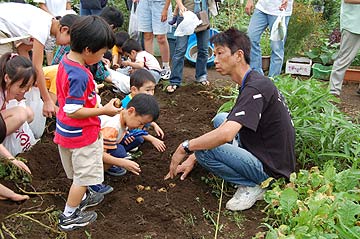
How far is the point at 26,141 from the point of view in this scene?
3834 millimetres

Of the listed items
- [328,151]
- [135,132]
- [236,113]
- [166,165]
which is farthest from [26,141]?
[328,151]

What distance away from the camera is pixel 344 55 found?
550cm

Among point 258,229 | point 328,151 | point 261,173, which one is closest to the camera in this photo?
point 258,229

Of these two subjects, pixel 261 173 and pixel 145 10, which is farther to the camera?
pixel 145 10

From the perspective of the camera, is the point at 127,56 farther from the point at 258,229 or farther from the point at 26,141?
the point at 258,229

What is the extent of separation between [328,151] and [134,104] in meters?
1.59

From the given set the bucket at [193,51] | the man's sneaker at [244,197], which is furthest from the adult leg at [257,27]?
the man's sneaker at [244,197]

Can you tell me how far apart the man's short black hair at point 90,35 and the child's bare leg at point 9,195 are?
105 centimetres

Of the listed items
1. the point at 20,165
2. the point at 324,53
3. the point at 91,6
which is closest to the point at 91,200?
the point at 20,165

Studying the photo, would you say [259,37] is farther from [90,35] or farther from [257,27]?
[90,35]

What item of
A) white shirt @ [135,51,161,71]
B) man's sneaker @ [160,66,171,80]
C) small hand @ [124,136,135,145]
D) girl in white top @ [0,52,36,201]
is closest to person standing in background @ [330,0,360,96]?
man's sneaker @ [160,66,171,80]

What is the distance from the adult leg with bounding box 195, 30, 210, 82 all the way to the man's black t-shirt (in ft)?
8.10

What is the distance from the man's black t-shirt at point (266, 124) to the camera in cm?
303

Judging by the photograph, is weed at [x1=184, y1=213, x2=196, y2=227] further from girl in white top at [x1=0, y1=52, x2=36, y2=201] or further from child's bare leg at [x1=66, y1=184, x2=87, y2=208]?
girl in white top at [x1=0, y1=52, x2=36, y2=201]
